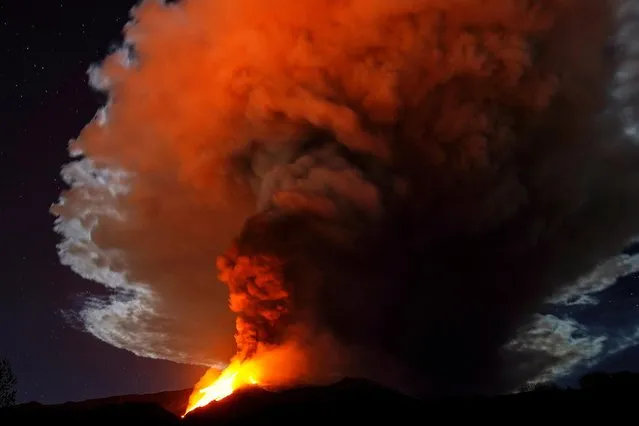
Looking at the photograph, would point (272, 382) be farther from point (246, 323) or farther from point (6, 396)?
point (6, 396)

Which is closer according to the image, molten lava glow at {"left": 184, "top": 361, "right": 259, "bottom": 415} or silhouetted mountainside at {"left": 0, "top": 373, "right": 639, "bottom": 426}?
silhouetted mountainside at {"left": 0, "top": 373, "right": 639, "bottom": 426}

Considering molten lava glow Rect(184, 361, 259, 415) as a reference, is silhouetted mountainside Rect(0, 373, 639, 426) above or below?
below

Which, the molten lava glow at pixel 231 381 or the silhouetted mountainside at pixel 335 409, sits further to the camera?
the molten lava glow at pixel 231 381

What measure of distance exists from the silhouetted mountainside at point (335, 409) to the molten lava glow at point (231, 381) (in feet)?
5.99

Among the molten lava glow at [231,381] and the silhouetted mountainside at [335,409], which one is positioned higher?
the molten lava glow at [231,381]

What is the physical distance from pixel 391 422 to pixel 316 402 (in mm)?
5665

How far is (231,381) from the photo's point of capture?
45.9m

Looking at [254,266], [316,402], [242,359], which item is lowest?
[316,402]

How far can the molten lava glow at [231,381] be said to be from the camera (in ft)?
149

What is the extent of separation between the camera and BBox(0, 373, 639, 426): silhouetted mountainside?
38603 mm

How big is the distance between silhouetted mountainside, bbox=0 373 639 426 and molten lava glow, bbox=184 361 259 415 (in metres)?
1.83

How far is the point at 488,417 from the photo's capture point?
3909 cm

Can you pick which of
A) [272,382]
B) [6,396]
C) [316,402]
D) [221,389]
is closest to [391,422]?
[316,402]

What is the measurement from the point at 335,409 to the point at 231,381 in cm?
884
